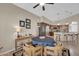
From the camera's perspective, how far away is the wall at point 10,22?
8.23ft

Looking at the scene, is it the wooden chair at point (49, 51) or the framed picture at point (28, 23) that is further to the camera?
the framed picture at point (28, 23)

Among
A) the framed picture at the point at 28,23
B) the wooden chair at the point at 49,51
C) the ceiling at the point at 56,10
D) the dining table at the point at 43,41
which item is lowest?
the wooden chair at the point at 49,51

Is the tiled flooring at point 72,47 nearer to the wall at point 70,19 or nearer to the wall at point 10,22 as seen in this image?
the wall at point 10,22

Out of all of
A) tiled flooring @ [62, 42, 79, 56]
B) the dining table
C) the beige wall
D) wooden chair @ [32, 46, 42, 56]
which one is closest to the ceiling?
the beige wall

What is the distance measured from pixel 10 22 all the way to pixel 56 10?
0.96 meters

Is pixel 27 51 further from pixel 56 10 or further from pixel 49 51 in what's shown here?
pixel 56 10

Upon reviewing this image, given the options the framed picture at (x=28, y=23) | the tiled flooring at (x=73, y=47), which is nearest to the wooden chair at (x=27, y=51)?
the framed picture at (x=28, y=23)

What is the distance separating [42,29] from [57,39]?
368 mm

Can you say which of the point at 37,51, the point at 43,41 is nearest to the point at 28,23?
the point at 43,41

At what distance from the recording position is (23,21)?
2.61 m

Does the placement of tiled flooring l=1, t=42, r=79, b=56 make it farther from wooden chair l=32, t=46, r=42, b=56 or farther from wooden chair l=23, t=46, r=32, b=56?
wooden chair l=32, t=46, r=42, b=56

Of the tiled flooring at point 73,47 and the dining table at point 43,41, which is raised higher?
the dining table at point 43,41

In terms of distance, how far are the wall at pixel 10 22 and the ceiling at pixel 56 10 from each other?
11 cm

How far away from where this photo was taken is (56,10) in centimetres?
256
